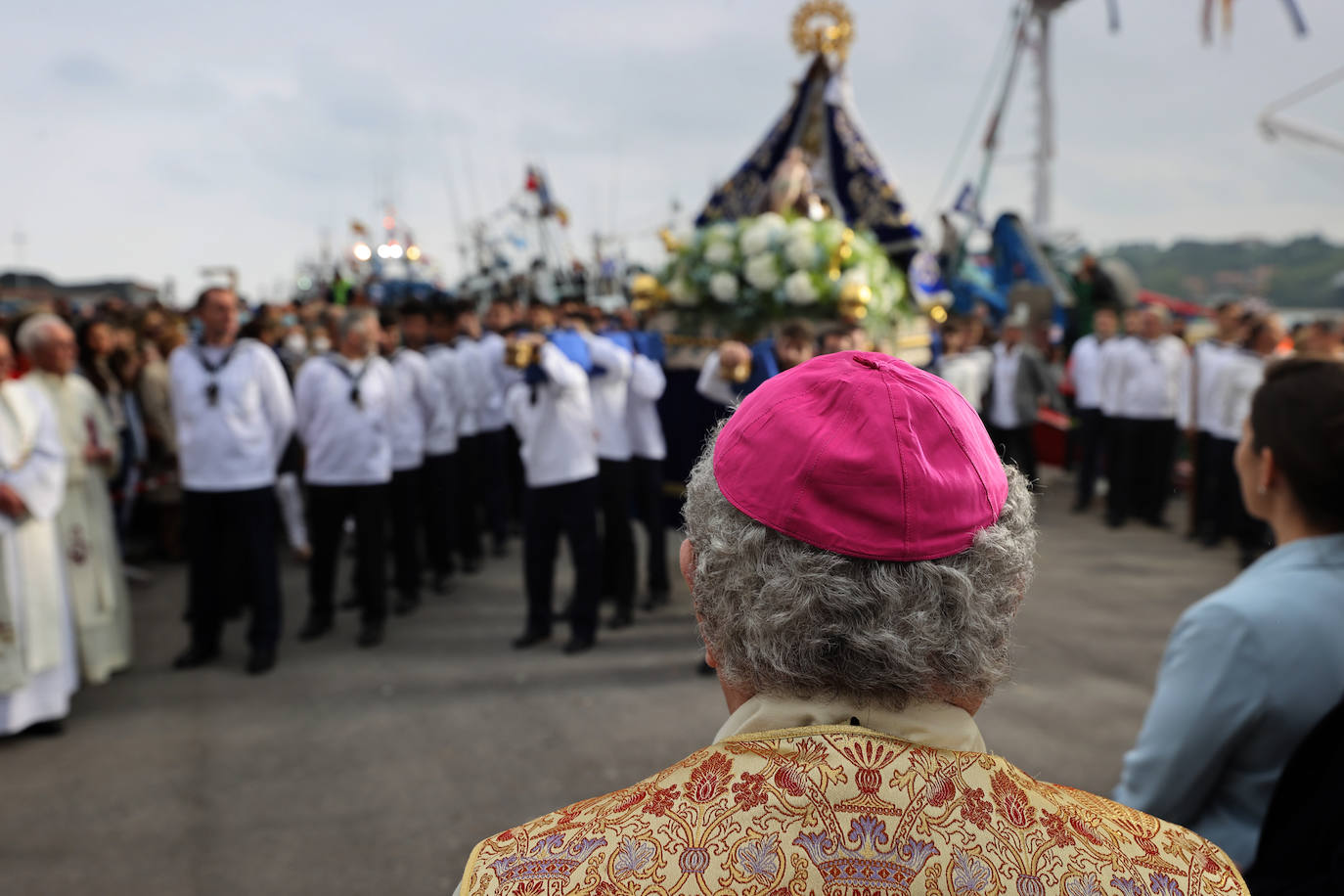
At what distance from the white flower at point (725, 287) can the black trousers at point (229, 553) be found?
2.82m

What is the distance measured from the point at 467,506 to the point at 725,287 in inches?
110

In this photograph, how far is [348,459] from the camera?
5199 mm

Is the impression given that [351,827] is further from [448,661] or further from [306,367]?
[306,367]

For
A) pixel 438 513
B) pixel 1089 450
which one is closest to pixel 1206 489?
pixel 1089 450

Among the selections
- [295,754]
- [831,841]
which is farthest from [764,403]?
[295,754]

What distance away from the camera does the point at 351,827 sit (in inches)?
131

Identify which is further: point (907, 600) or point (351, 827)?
point (351, 827)

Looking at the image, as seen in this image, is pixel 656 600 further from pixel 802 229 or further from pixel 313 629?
pixel 802 229

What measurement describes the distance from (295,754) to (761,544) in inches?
145

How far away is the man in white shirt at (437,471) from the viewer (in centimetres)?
643

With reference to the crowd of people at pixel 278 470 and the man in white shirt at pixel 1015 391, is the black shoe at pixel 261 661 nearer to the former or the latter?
the crowd of people at pixel 278 470

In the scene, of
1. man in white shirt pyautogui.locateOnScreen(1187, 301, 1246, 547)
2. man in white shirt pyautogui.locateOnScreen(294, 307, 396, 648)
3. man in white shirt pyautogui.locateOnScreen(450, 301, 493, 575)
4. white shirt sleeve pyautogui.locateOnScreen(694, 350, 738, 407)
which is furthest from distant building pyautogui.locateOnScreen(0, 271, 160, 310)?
man in white shirt pyautogui.locateOnScreen(1187, 301, 1246, 547)

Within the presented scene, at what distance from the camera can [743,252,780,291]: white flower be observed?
17.6ft

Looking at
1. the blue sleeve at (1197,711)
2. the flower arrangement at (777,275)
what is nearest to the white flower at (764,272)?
the flower arrangement at (777,275)
